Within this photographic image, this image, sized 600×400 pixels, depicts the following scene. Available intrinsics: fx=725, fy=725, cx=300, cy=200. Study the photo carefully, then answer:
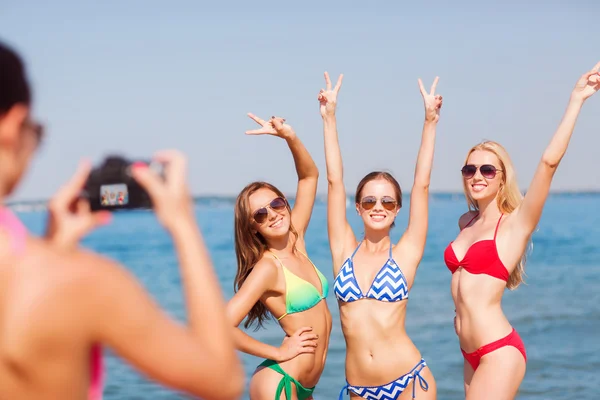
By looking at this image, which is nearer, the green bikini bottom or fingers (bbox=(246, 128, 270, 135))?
the green bikini bottom

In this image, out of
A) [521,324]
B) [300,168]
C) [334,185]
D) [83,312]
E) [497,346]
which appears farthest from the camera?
[521,324]

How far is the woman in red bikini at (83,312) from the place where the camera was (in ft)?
4.69

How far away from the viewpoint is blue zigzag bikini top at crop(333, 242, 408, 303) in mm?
4918

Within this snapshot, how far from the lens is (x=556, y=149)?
4617 mm

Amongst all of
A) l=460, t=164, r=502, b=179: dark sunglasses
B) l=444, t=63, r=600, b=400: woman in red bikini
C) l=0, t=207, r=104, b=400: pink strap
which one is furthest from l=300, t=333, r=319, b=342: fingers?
l=0, t=207, r=104, b=400: pink strap

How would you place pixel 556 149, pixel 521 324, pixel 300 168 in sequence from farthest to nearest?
pixel 521 324 → pixel 300 168 → pixel 556 149

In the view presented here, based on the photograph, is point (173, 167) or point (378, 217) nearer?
point (173, 167)

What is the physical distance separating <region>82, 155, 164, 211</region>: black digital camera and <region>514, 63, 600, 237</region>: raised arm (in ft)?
11.2

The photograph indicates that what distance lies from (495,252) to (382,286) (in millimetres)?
813

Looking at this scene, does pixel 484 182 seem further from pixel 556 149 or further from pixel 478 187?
pixel 556 149

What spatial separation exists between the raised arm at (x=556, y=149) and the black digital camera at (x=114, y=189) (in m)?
3.43

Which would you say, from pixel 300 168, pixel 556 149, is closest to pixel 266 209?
pixel 300 168

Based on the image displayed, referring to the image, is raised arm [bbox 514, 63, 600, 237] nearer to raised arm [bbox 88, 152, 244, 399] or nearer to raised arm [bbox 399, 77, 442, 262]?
raised arm [bbox 399, 77, 442, 262]

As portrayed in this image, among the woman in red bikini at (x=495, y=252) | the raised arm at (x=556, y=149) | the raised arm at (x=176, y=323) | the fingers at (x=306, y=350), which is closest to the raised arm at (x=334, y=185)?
the fingers at (x=306, y=350)
